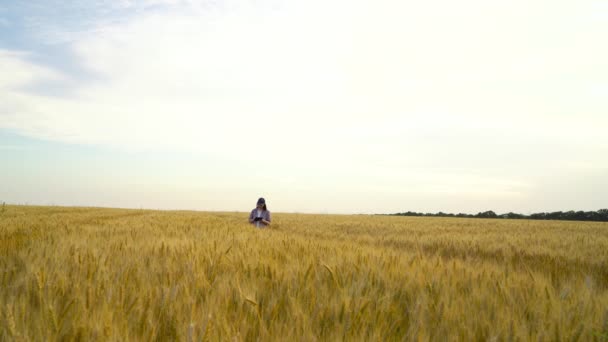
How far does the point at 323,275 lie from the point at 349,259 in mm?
704

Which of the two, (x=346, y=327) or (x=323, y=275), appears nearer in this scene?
(x=346, y=327)

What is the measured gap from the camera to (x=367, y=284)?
2258mm

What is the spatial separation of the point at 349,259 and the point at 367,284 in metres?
0.85

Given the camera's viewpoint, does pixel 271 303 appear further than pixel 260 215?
No

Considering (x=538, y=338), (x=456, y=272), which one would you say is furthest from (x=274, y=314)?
(x=456, y=272)

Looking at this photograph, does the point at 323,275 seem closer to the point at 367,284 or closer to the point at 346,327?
the point at 367,284

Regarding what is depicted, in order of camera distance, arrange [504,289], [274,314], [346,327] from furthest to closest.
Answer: [504,289], [274,314], [346,327]

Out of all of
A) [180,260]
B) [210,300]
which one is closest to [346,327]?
[210,300]

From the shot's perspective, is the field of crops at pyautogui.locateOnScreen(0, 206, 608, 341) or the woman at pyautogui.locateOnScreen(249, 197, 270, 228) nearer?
the field of crops at pyautogui.locateOnScreen(0, 206, 608, 341)

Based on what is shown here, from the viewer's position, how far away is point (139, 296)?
1731 millimetres

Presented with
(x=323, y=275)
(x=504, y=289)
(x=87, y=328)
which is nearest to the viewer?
(x=87, y=328)

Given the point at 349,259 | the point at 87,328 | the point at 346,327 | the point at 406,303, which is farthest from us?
the point at 349,259

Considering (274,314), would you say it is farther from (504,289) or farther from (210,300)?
(504,289)

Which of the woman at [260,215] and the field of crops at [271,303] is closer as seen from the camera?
the field of crops at [271,303]
